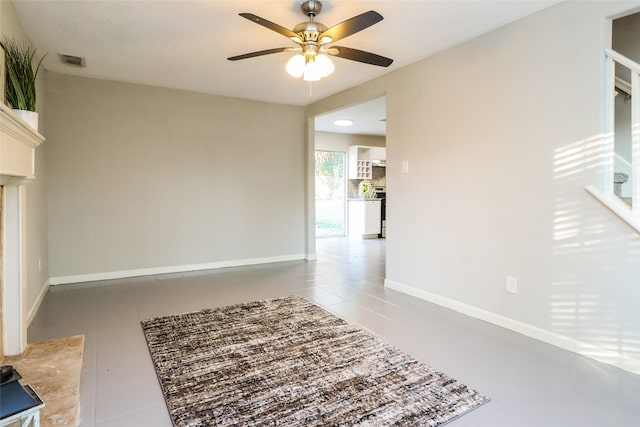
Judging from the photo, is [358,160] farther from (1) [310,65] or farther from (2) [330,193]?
(1) [310,65]

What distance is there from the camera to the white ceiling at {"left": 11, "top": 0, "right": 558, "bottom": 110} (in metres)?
2.56

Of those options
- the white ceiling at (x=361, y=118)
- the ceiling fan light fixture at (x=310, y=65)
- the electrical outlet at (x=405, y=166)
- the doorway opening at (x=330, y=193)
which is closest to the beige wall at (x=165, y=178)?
the white ceiling at (x=361, y=118)

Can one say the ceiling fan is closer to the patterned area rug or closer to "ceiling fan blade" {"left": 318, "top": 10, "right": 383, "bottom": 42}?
"ceiling fan blade" {"left": 318, "top": 10, "right": 383, "bottom": 42}

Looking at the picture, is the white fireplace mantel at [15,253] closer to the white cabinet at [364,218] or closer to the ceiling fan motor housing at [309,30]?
the ceiling fan motor housing at [309,30]

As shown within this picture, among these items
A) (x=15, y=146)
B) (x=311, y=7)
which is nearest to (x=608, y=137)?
(x=311, y=7)

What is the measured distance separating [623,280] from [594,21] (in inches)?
67.0

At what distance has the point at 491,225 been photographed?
2.99 metres

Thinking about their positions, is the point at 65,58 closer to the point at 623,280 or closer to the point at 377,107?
the point at 377,107

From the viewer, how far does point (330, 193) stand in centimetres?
870

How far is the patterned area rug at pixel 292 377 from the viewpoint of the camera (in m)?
1.74

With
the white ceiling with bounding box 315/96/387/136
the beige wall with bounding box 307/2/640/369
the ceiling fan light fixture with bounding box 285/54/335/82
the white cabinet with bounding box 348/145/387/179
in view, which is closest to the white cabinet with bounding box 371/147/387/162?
the white cabinet with bounding box 348/145/387/179

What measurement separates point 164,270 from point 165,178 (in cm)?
126

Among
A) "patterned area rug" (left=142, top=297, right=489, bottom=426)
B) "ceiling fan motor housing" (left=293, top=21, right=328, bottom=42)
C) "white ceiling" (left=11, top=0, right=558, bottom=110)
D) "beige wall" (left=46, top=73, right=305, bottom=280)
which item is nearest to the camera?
"patterned area rug" (left=142, top=297, right=489, bottom=426)

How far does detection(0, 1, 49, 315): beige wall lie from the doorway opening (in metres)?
5.50
